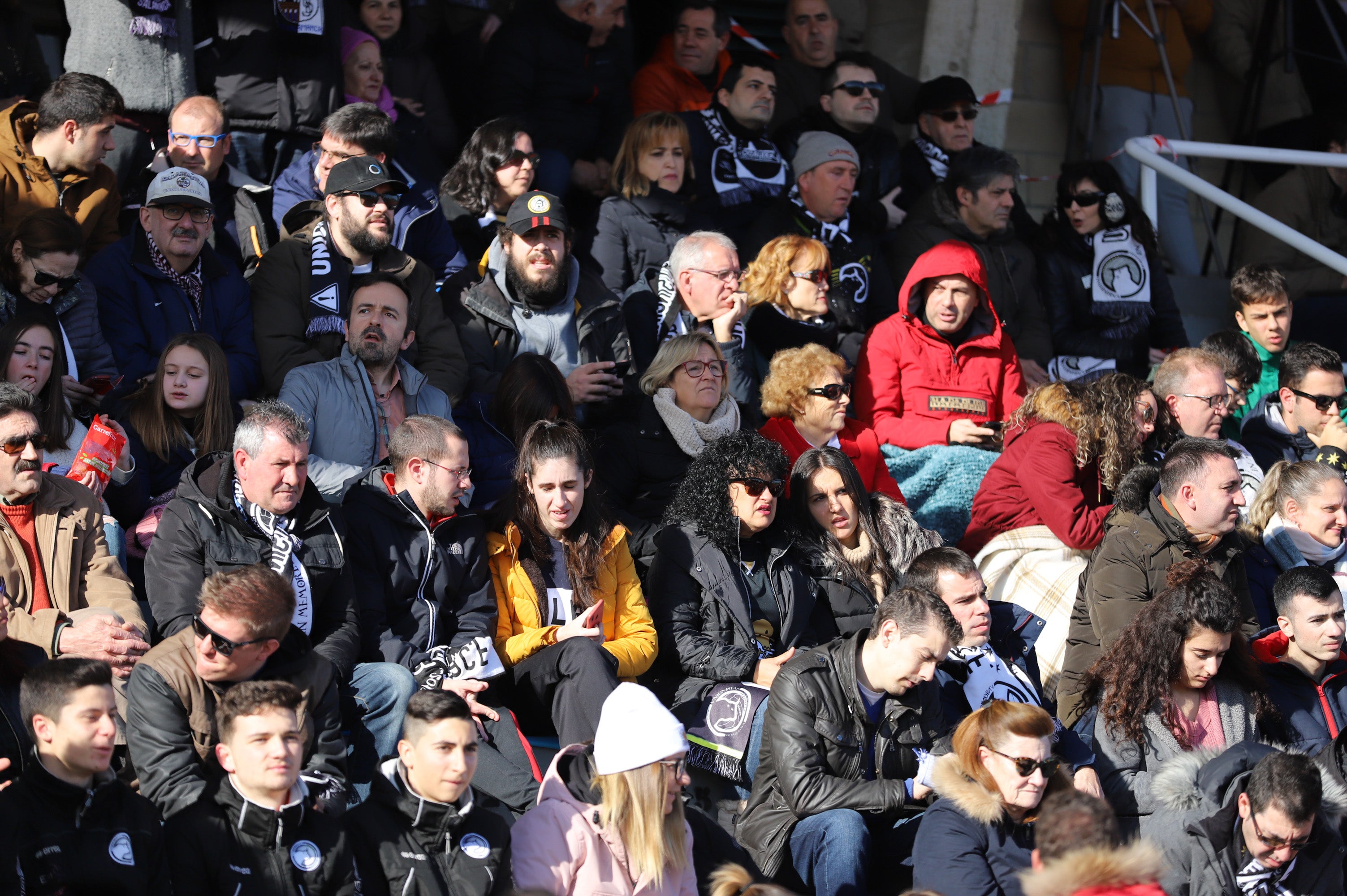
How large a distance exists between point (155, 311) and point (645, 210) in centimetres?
244

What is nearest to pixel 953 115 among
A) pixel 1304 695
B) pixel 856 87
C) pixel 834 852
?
pixel 856 87

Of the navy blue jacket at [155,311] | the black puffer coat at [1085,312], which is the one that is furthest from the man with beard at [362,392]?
the black puffer coat at [1085,312]

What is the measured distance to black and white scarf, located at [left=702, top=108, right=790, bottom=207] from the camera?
769cm

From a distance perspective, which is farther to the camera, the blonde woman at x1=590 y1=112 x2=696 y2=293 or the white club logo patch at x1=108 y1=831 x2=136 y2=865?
the blonde woman at x1=590 y1=112 x2=696 y2=293

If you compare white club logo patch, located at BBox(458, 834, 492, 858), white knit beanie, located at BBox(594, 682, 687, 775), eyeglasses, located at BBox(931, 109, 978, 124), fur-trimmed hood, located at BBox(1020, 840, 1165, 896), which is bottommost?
white club logo patch, located at BBox(458, 834, 492, 858)

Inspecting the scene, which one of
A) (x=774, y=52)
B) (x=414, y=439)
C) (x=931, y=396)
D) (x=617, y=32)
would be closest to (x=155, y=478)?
(x=414, y=439)

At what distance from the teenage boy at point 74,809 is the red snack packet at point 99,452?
1316 millimetres

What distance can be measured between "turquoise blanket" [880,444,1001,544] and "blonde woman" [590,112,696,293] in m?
1.54

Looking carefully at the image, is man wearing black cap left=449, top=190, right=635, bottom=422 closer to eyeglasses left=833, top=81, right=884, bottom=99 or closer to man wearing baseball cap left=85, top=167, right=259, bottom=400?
man wearing baseball cap left=85, top=167, right=259, bottom=400

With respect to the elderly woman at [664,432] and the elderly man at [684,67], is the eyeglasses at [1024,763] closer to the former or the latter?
the elderly woman at [664,432]

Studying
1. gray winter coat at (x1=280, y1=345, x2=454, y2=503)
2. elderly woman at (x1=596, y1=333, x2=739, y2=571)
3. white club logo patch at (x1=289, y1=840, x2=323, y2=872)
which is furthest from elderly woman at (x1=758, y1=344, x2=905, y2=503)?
white club logo patch at (x1=289, y1=840, x2=323, y2=872)

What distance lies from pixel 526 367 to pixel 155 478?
1.45 m

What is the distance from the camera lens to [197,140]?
630cm

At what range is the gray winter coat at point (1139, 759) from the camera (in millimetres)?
4984
